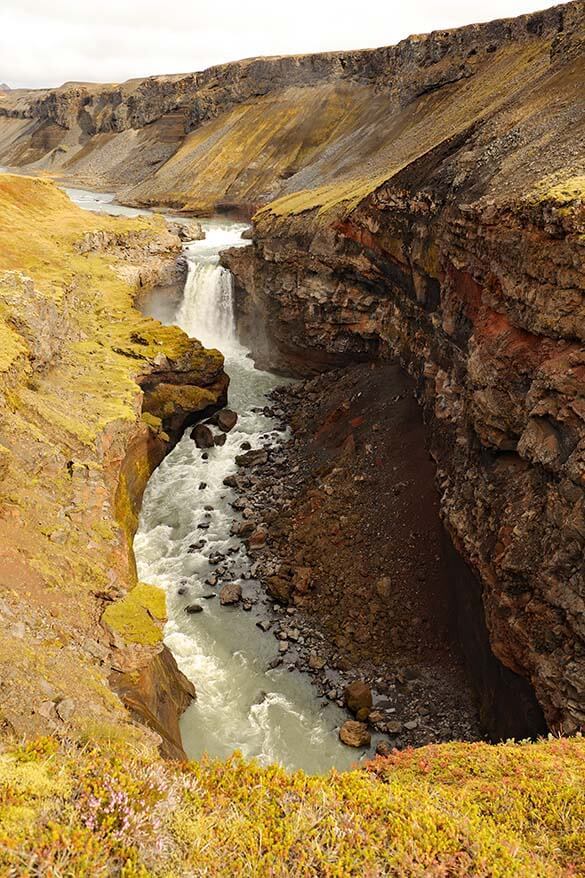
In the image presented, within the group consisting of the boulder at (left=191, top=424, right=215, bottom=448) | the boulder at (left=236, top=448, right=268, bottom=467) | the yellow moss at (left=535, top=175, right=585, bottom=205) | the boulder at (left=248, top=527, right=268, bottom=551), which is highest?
the yellow moss at (left=535, top=175, right=585, bottom=205)

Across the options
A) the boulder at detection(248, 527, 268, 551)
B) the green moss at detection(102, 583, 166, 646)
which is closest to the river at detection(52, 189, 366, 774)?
the boulder at detection(248, 527, 268, 551)

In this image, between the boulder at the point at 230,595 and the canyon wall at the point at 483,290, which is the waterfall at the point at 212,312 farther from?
the boulder at the point at 230,595

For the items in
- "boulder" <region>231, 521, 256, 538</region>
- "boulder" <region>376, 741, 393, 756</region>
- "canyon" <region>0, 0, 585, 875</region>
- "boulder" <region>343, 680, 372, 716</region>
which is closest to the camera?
"canyon" <region>0, 0, 585, 875</region>

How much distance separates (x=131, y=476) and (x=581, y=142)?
21.9 metres

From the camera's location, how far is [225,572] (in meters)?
23.5

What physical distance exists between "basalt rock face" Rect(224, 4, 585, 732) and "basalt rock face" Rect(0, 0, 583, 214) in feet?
42.2

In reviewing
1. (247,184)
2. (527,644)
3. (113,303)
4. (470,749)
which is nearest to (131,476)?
(113,303)

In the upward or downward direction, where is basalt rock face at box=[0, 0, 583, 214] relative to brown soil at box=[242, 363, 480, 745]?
upward

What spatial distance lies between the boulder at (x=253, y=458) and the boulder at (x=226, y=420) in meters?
2.89

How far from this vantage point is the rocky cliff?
12.0 m

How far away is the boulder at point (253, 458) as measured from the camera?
98.1ft

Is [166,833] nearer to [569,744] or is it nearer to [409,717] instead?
[569,744]

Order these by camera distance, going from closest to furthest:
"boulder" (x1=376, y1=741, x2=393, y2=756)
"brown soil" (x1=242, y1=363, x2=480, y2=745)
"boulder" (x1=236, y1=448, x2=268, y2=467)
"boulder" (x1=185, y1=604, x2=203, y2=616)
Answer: "boulder" (x1=376, y1=741, x2=393, y2=756) → "brown soil" (x1=242, y1=363, x2=480, y2=745) → "boulder" (x1=185, y1=604, x2=203, y2=616) → "boulder" (x1=236, y1=448, x2=268, y2=467)

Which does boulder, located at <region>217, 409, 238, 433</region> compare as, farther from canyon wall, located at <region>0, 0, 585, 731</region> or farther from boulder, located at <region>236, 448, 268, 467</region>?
canyon wall, located at <region>0, 0, 585, 731</region>
